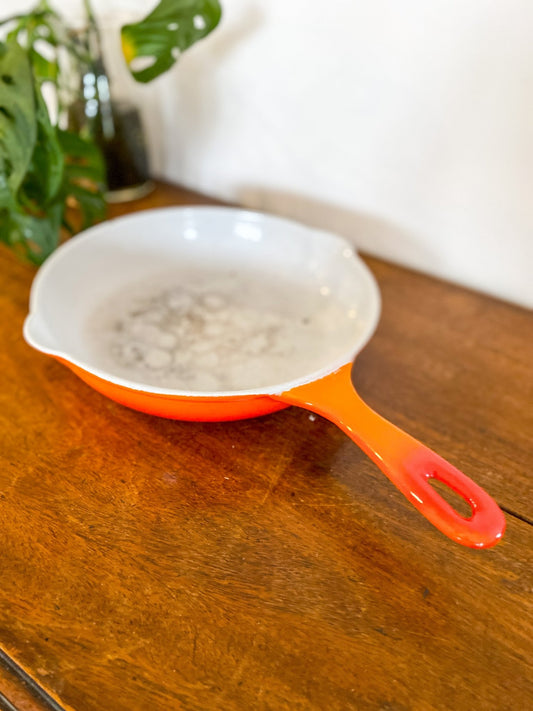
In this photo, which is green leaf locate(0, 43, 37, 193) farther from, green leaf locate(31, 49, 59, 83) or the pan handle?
the pan handle

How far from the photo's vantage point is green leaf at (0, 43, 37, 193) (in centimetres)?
55

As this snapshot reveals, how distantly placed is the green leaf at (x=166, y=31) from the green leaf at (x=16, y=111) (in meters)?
0.11

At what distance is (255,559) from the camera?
16.7 inches

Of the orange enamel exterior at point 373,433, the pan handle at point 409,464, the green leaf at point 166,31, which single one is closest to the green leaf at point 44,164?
the green leaf at point 166,31

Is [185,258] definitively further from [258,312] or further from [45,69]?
[45,69]

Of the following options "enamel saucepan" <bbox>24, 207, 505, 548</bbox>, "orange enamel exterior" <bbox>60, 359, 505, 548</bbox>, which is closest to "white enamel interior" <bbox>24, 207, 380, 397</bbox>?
"enamel saucepan" <bbox>24, 207, 505, 548</bbox>

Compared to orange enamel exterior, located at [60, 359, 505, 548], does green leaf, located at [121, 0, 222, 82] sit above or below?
above

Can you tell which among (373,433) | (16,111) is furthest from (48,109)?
(373,433)

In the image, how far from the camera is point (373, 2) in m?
0.60

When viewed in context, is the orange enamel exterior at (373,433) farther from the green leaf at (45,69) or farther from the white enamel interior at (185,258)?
the green leaf at (45,69)

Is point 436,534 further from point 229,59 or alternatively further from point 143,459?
point 229,59

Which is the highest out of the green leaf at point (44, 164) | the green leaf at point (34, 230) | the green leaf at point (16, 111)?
the green leaf at point (16, 111)

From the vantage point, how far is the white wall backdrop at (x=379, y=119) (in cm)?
58

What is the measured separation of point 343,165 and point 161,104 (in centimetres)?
29
